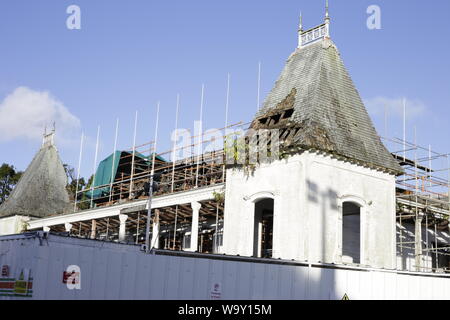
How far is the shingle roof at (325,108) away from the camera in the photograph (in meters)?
25.7

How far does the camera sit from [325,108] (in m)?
26.9

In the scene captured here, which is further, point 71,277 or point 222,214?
point 222,214

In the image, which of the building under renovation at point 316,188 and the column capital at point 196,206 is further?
the column capital at point 196,206

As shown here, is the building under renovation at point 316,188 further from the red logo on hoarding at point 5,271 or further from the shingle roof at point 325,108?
the red logo on hoarding at point 5,271

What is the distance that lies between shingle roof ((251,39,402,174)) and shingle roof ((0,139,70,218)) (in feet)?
87.5

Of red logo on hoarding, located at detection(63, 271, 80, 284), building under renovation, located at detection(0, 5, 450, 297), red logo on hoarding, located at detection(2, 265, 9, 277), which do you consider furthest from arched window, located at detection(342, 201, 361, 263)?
red logo on hoarding, located at detection(2, 265, 9, 277)

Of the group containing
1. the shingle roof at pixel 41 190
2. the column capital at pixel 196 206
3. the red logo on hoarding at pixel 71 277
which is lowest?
the red logo on hoarding at pixel 71 277

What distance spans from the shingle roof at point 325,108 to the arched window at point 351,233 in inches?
109

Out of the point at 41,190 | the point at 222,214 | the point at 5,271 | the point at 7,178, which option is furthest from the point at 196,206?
the point at 7,178

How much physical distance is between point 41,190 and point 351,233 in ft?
99.4

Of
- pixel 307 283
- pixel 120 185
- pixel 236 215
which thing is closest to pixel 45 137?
pixel 120 185

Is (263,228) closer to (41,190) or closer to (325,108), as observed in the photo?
(325,108)

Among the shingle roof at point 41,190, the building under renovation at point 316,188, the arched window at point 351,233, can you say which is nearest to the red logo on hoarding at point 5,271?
the building under renovation at point 316,188
